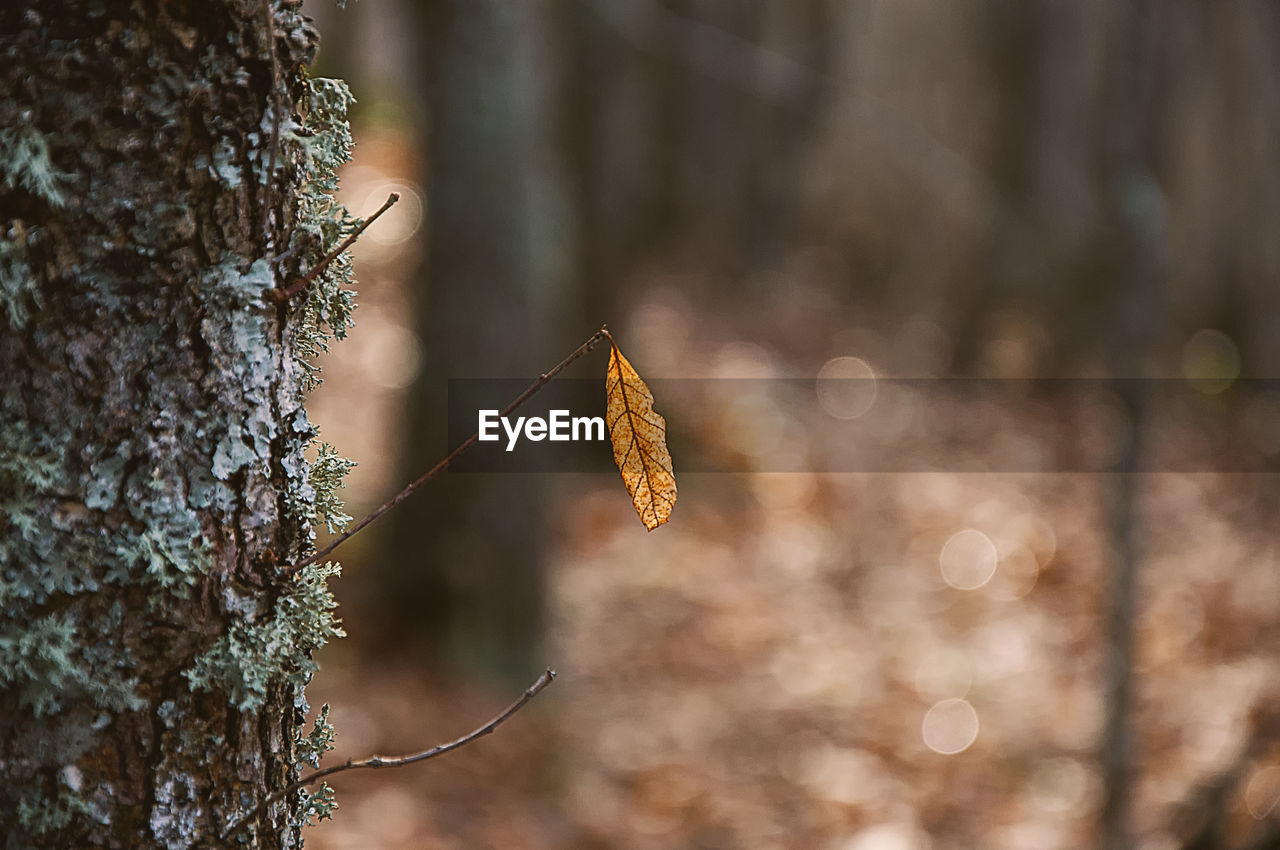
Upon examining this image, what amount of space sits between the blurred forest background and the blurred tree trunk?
0.05 ft

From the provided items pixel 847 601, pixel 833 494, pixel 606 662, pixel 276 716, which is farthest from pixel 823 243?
pixel 276 716

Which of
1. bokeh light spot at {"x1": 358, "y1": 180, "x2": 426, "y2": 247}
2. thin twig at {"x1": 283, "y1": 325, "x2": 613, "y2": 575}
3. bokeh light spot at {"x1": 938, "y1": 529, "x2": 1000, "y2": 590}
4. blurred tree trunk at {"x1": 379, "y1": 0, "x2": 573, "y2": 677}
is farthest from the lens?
bokeh light spot at {"x1": 358, "y1": 180, "x2": 426, "y2": 247}

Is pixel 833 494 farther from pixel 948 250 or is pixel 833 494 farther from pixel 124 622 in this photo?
pixel 124 622

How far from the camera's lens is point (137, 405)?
0.84 meters

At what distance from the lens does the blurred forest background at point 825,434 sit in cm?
372

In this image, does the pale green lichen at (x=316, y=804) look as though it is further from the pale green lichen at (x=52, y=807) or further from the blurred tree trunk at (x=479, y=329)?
the blurred tree trunk at (x=479, y=329)

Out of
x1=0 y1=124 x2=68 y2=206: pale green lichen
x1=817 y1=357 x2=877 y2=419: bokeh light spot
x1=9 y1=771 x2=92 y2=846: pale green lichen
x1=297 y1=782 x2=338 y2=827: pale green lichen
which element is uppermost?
x1=817 y1=357 x2=877 y2=419: bokeh light spot

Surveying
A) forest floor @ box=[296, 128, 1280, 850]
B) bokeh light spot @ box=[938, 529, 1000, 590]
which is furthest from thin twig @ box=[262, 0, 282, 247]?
bokeh light spot @ box=[938, 529, 1000, 590]

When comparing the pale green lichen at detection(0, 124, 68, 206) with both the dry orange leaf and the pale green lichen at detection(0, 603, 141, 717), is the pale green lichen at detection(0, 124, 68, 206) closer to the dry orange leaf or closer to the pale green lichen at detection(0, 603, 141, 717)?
the pale green lichen at detection(0, 603, 141, 717)

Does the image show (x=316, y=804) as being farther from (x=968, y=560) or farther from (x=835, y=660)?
(x=968, y=560)

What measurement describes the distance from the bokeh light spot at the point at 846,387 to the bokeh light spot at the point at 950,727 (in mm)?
4004

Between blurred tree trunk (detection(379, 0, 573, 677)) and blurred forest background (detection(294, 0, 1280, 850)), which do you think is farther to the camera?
blurred tree trunk (detection(379, 0, 573, 677))

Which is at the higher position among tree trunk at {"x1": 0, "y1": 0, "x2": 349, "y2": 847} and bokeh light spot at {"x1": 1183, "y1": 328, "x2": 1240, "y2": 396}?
bokeh light spot at {"x1": 1183, "y1": 328, "x2": 1240, "y2": 396}

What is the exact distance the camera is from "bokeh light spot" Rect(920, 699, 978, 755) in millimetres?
4578
